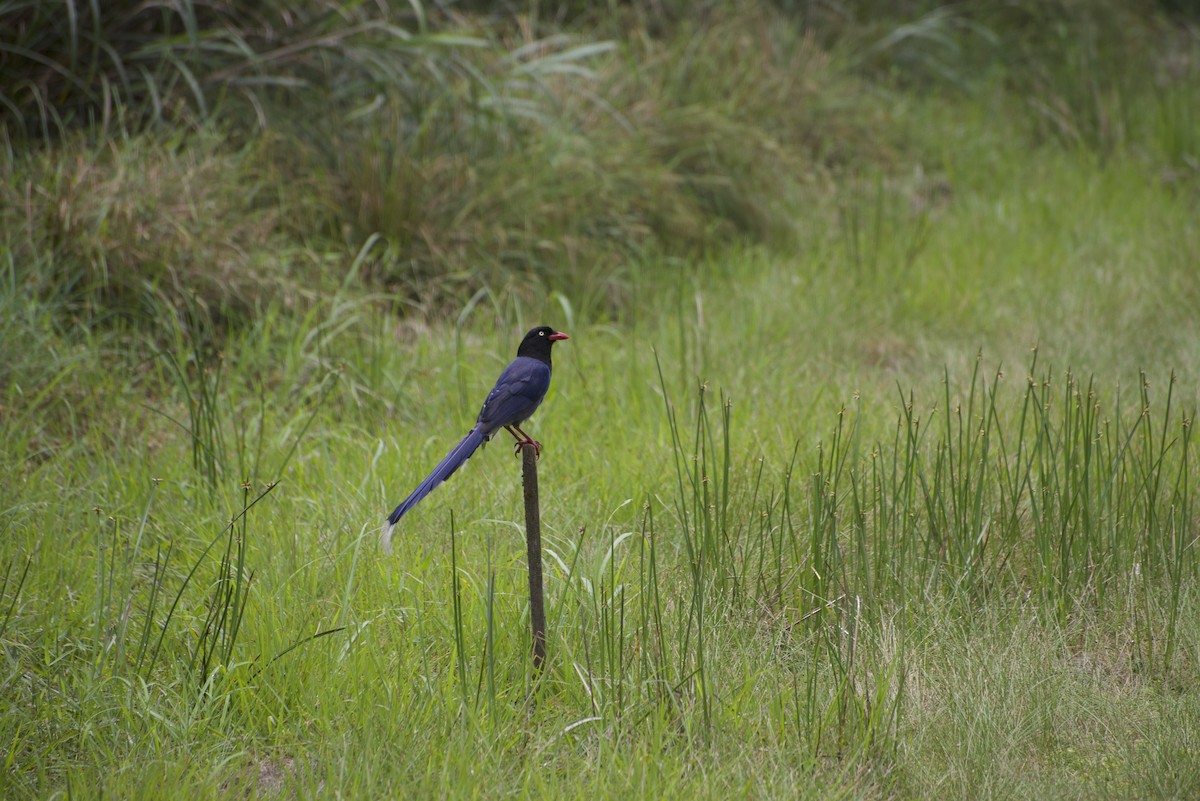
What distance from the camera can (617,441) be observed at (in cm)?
351

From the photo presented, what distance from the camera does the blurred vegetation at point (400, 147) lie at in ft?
13.3

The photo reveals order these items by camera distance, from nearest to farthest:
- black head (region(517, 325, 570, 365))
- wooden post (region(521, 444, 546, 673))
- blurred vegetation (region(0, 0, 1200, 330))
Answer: wooden post (region(521, 444, 546, 673)), black head (region(517, 325, 570, 365)), blurred vegetation (region(0, 0, 1200, 330))

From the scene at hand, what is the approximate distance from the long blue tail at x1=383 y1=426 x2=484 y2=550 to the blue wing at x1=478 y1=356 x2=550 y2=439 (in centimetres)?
7

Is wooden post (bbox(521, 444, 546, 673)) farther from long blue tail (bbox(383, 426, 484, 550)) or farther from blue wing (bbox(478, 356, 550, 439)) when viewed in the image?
blue wing (bbox(478, 356, 550, 439))

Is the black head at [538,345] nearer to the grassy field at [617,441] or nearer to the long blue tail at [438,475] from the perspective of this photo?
the long blue tail at [438,475]

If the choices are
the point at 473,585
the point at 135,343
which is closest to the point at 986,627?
the point at 473,585

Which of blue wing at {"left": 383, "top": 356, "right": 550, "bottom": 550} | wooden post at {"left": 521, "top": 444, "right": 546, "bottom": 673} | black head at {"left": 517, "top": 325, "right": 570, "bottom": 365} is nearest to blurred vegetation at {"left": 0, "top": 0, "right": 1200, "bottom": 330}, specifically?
black head at {"left": 517, "top": 325, "right": 570, "bottom": 365}

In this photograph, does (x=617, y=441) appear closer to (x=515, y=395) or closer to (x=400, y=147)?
(x=515, y=395)

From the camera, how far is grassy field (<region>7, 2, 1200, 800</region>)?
2197 millimetres

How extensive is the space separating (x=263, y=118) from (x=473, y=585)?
9.44 feet

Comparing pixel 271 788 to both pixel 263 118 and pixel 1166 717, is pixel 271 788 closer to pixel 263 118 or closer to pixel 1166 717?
pixel 1166 717

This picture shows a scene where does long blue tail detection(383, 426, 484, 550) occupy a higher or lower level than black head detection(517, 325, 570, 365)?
lower

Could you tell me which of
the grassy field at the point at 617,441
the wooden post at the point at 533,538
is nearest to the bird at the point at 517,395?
the wooden post at the point at 533,538

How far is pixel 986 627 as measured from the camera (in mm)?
2537
